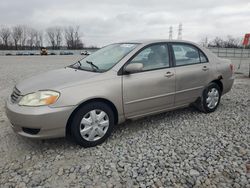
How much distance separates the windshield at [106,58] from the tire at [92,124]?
611mm

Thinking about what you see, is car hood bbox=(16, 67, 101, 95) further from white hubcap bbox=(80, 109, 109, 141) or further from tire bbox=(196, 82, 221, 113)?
tire bbox=(196, 82, 221, 113)

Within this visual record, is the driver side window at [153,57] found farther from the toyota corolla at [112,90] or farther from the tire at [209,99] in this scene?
the tire at [209,99]

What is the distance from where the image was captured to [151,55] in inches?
128

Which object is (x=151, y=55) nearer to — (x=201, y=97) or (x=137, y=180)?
(x=201, y=97)

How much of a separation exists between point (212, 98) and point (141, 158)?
7.50 feet

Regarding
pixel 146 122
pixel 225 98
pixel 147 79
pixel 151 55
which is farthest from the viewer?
pixel 225 98

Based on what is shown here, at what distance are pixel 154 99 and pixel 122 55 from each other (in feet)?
2.88

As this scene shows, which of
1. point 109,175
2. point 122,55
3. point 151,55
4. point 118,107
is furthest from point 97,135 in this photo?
point 151,55

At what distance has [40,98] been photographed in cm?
246

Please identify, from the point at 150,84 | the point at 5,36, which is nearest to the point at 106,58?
the point at 150,84

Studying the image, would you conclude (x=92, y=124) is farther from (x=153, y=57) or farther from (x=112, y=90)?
(x=153, y=57)

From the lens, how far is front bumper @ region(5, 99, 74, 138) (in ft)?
7.79

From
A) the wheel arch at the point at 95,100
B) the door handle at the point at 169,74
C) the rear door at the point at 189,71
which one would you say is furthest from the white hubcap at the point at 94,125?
the rear door at the point at 189,71

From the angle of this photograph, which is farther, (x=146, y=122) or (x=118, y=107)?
(x=146, y=122)
